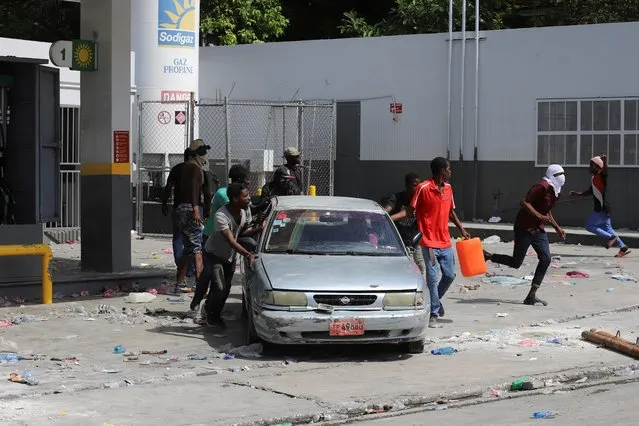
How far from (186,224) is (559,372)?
6335 mm

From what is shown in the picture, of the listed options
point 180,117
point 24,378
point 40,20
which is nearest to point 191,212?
point 24,378

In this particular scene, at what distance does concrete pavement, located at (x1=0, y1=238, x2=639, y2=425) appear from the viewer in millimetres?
9141

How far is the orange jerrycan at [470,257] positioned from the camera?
14.2m

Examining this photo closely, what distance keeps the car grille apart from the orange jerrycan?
11.0 ft

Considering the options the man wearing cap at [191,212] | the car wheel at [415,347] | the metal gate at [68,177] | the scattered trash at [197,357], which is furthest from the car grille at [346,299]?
the metal gate at [68,177]

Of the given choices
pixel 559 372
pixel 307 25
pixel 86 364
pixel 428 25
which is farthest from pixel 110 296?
pixel 307 25

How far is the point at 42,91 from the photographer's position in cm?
1580

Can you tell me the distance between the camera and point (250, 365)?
36.1 feet

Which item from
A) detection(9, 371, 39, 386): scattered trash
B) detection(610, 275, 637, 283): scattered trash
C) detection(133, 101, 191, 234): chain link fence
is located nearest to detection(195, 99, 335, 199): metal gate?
detection(133, 101, 191, 234): chain link fence

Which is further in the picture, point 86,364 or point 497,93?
point 497,93

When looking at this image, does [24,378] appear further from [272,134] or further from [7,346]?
[272,134]

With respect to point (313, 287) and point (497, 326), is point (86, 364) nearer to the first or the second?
point (313, 287)

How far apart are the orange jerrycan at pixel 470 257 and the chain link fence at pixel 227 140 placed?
8857 mm

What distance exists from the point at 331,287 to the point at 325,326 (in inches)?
14.8
